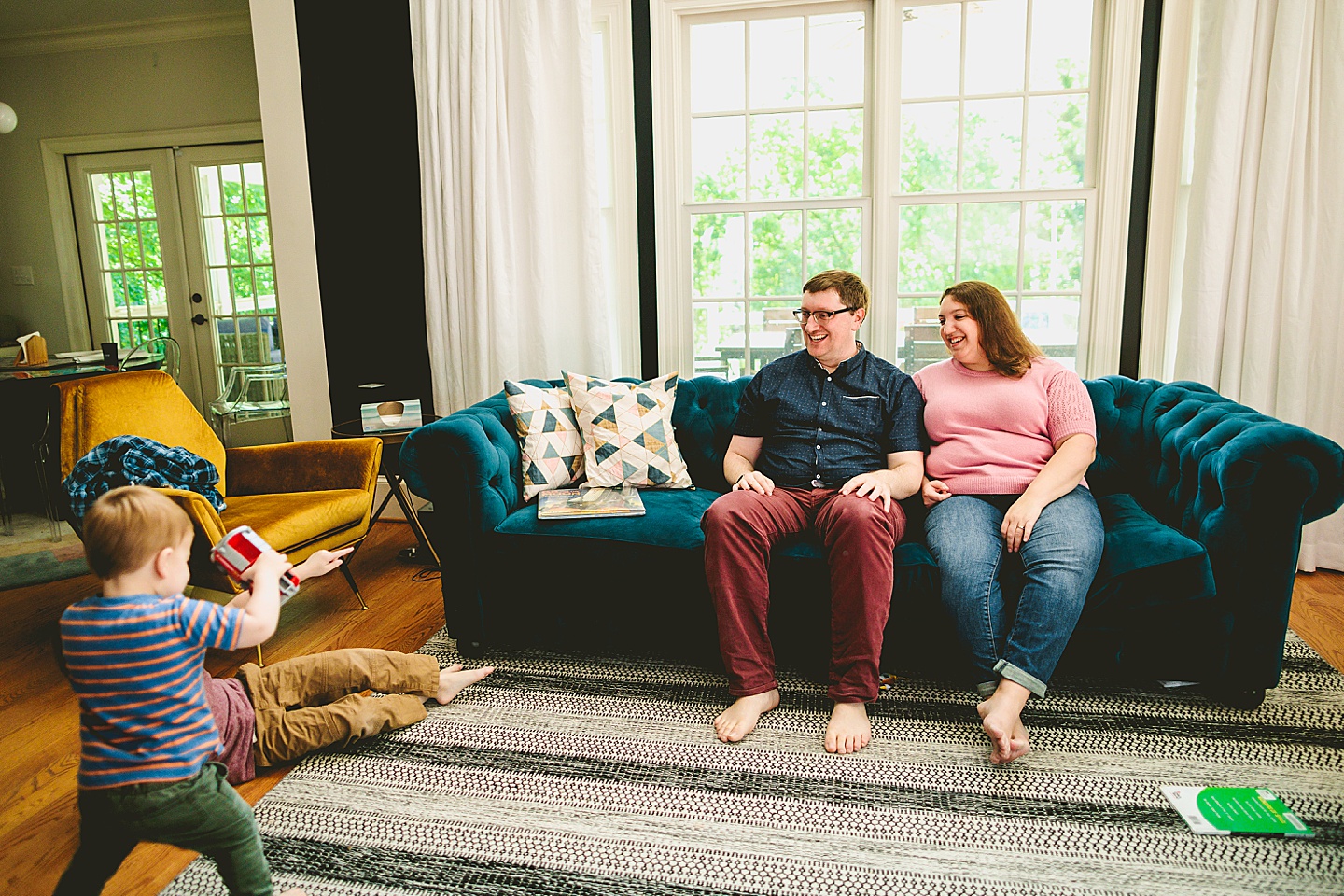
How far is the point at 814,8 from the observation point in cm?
321

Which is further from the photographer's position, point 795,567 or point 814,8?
point 814,8

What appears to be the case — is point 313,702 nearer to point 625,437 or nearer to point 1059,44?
point 625,437

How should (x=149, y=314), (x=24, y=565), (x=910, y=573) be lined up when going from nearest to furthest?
(x=910, y=573)
(x=24, y=565)
(x=149, y=314)

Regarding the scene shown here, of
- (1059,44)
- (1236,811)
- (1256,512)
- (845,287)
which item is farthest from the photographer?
(1059,44)

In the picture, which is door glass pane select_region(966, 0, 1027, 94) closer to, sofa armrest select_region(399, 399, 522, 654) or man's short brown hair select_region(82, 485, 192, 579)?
sofa armrest select_region(399, 399, 522, 654)

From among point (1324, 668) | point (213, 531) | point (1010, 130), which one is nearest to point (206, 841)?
point (213, 531)

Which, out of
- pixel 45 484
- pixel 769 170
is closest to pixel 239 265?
pixel 45 484

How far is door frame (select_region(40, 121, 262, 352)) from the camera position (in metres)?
5.17

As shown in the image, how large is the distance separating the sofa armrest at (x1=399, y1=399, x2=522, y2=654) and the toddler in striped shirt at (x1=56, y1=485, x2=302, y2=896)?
42.2 inches

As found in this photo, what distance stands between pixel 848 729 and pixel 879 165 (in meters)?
2.22

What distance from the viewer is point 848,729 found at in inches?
75.9

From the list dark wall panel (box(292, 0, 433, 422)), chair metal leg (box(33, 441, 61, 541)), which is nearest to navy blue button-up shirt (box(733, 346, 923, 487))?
dark wall panel (box(292, 0, 433, 422))

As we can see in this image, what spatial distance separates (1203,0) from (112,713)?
3.61 m

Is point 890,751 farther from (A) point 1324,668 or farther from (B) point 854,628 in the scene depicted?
(A) point 1324,668
